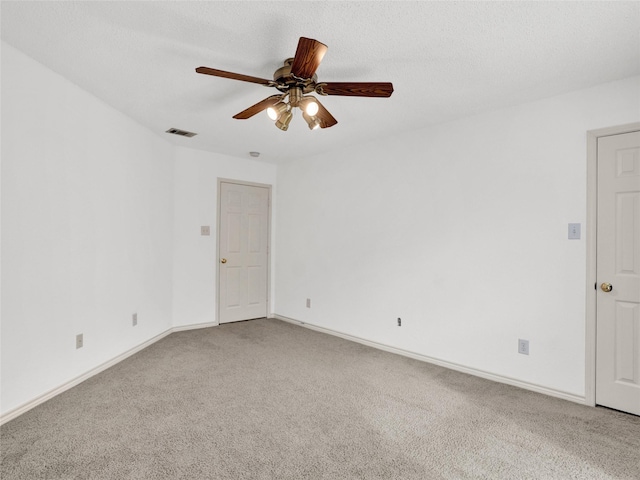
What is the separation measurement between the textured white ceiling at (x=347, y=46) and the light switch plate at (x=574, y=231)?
1.04 m

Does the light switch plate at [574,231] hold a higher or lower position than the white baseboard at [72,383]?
higher

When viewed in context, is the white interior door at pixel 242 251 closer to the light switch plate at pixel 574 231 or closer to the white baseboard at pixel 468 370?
the white baseboard at pixel 468 370

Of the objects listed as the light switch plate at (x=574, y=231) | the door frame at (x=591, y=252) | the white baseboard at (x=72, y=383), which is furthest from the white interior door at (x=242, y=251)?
the door frame at (x=591, y=252)

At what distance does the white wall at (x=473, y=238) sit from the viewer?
2.71m

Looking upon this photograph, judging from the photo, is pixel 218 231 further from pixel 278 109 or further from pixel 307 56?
pixel 307 56

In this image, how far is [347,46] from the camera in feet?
7.02

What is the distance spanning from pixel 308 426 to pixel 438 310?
1.81 meters

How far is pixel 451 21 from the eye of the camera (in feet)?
6.23

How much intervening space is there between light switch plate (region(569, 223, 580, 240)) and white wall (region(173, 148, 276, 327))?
402cm

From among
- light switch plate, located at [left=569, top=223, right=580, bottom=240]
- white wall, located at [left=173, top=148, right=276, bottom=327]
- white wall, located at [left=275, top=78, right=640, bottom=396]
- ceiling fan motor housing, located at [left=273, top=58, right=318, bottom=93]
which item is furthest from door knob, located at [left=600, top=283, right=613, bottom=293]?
white wall, located at [left=173, top=148, right=276, bottom=327]

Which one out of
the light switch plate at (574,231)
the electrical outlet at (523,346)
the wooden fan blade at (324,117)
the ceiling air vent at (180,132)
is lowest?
the electrical outlet at (523,346)

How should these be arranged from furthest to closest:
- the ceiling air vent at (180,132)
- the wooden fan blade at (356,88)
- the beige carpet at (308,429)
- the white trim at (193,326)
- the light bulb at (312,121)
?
the white trim at (193,326), the ceiling air vent at (180,132), the light bulb at (312,121), the wooden fan blade at (356,88), the beige carpet at (308,429)

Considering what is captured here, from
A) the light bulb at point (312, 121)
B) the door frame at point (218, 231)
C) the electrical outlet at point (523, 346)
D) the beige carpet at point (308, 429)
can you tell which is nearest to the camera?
the beige carpet at point (308, 429)

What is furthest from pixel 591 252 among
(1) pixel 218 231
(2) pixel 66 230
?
(1) pixel 218 231
